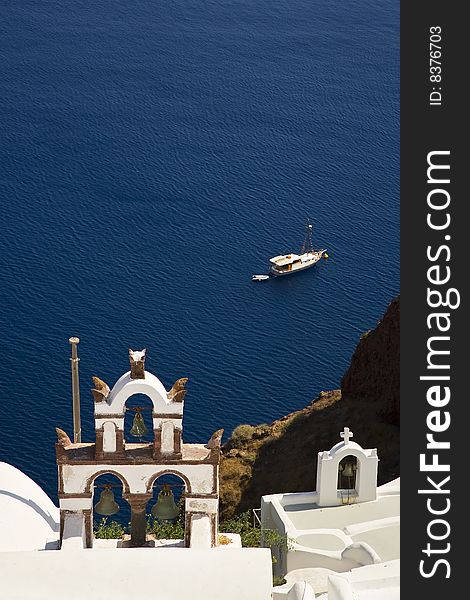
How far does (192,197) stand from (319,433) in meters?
49.4

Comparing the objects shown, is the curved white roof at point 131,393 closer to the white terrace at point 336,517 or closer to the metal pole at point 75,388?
the metal pole at point 75,388

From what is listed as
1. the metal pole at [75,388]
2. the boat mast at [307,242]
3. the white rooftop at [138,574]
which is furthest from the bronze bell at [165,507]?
the boat mast at [307,242]

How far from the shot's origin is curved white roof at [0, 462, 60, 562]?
1150 inches

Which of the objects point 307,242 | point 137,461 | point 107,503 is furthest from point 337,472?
point 307,242

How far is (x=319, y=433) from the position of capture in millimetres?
54531

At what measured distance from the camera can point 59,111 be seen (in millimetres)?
A: 115812

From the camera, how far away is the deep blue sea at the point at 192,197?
77562mm

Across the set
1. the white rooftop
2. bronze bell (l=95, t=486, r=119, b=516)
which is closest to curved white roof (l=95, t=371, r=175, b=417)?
bronze bell (l=95, t=486, r=119, b=516)

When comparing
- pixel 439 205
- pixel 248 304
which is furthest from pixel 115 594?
pixel 248 304

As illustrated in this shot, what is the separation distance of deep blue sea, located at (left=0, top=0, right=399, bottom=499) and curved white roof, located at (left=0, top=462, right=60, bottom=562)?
3016 cm

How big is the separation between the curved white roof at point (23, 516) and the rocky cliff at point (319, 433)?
1882 centimetres

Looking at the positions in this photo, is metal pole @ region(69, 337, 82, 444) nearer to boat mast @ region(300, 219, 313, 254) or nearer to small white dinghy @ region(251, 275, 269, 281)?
small white dinghy @ region(251, 275, 269, 281)

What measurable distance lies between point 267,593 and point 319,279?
225 ft

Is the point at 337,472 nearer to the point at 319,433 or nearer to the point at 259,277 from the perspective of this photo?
the point at 319,433
